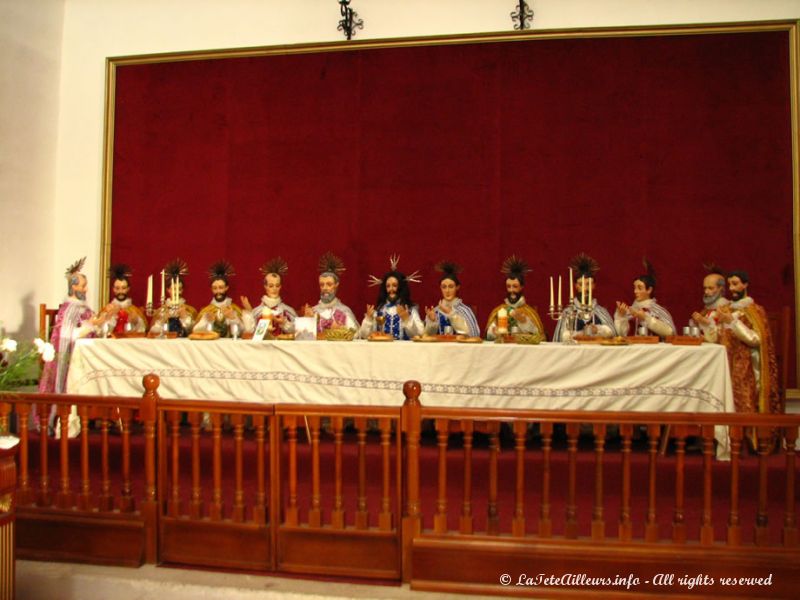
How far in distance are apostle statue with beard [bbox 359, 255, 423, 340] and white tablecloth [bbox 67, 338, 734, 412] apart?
972mm

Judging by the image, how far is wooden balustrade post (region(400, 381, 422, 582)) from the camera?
348 cm

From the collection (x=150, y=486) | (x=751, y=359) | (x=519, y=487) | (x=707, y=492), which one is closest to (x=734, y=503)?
(x=707, y=492)

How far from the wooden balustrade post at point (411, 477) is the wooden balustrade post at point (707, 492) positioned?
147 centimetres

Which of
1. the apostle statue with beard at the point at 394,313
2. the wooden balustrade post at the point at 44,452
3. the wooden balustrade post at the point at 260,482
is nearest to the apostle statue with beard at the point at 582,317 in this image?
the apostle statue with beard at the point at 394,313

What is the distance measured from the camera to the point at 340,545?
3.57 meters

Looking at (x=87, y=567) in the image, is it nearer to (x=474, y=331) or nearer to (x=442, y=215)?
(x=474, y=331)

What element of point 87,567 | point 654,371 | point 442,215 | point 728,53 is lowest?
point 87,567

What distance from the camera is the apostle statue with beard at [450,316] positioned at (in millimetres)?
5730

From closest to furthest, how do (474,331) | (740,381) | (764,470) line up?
(764,470), (740,381), (474,331)

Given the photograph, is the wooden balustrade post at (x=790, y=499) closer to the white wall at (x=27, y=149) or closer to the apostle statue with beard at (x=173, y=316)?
the apostle statue with beard at (x=173, y=316)

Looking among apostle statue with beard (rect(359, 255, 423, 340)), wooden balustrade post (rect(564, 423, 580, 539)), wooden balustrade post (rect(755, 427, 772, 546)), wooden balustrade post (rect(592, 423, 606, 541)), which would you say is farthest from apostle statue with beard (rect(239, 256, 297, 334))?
wooden balustrade post (rect(755, 427, 772, 546))

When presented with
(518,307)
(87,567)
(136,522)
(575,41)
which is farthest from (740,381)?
(87,567)

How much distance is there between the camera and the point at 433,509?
420 cm

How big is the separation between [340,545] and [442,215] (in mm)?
4359
